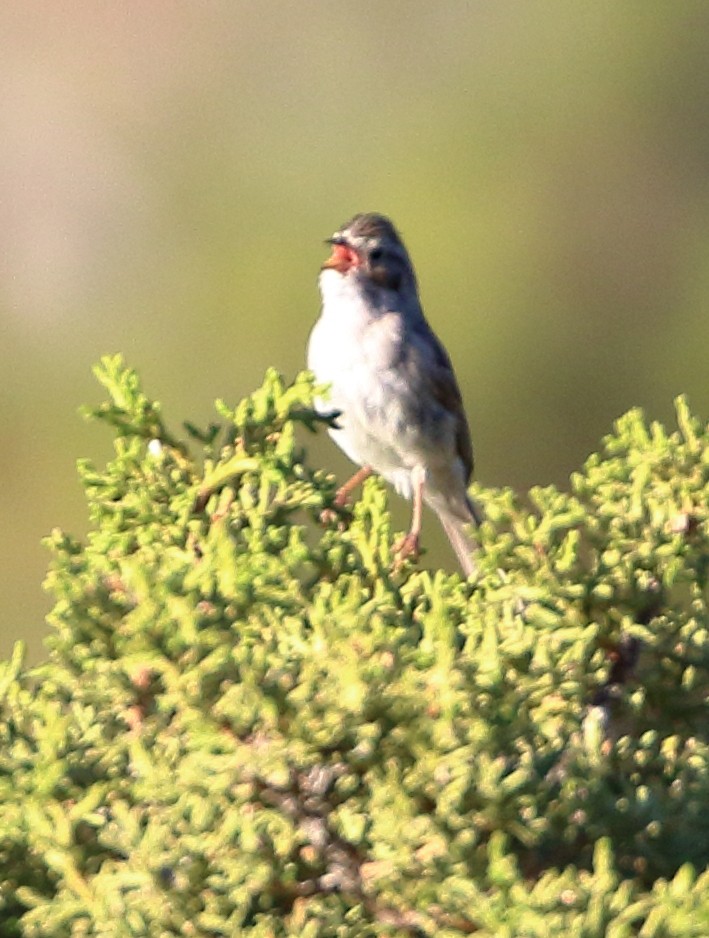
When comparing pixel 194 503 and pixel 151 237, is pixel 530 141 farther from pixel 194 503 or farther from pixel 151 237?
pixel 194 503

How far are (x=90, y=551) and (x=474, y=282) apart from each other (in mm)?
6705

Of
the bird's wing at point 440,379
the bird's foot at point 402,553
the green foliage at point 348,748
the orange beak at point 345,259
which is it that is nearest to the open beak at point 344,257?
the orange beak at point 345,259

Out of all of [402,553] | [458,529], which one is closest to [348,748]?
[402,553]

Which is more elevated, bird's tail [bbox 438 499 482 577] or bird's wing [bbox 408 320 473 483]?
bird's wing [bbox 408 320 473 483]

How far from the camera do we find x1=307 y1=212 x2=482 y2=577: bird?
5172mm

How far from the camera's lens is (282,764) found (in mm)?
1471

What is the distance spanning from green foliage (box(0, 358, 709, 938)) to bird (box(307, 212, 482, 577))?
10.4 feet

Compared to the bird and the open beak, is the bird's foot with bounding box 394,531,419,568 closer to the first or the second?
the bird

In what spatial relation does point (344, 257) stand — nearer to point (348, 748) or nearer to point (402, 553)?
point (402, 553)

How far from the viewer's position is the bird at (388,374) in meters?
5.17

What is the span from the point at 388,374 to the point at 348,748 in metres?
3.77

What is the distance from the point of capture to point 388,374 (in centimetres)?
525

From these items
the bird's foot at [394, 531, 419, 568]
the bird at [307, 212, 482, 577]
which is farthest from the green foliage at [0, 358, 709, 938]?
the bird at [307, 212, 482, 577]

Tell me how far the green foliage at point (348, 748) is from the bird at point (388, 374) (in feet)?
10.4
